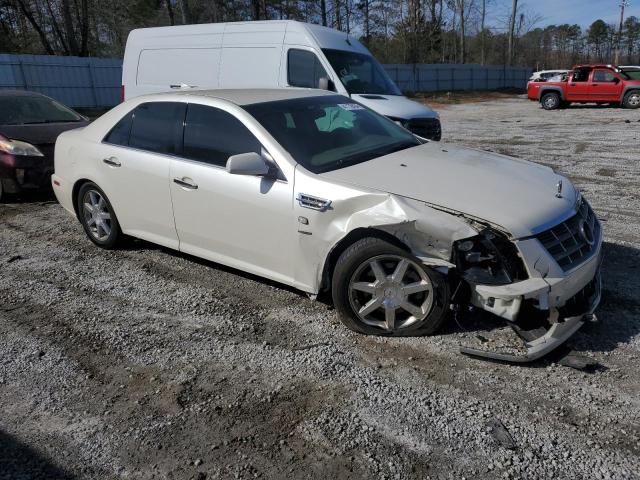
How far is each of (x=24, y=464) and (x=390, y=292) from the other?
7.26 feet

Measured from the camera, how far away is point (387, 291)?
3494 mm

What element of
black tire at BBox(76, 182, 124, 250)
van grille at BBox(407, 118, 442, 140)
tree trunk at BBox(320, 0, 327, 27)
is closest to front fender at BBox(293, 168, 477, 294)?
black tire at BBox(76, 182, 124, 250)

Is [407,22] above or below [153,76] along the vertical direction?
above

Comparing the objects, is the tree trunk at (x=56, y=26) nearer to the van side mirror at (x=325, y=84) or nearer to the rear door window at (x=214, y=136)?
the van side mirror at (x=325, y=84)

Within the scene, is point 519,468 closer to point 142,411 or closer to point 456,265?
point 456,265

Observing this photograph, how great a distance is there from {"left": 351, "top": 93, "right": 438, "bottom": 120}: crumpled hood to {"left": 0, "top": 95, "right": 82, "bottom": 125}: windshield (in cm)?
462

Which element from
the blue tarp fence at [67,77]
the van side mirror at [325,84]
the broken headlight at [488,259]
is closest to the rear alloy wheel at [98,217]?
the broken headlight at [488,259]

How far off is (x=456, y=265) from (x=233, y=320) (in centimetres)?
169

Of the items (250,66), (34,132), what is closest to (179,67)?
(250,66)

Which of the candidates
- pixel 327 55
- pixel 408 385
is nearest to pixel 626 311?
pixel 408 385

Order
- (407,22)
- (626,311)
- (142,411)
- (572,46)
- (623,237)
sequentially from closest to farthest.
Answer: (142,411)
(626,311)
(623,237)
(407,22)
(572,46)

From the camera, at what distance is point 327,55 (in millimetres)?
9148

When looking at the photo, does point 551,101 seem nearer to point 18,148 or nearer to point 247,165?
point 18,148

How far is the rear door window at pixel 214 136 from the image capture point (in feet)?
13.5
